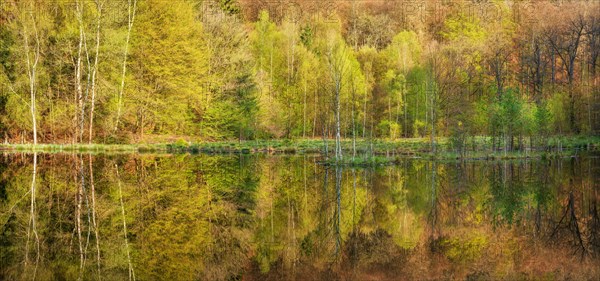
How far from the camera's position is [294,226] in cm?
1391

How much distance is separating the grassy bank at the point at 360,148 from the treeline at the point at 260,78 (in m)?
1.03

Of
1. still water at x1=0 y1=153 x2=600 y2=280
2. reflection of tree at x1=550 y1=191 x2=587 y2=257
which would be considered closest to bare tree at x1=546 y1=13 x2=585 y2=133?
still water at x1=0 y1=153 x2=600 y2=280

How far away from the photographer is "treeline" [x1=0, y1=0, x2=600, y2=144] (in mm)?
39406

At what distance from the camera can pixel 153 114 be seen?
4300 centimetres

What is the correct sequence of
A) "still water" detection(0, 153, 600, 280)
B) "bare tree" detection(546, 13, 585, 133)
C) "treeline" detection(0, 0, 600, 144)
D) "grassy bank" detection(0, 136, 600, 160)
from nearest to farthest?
"still water" detection(0, 153, 600, 280), "grassy bank" detection(0, 136, 600, 160), "treeline" detection(0, 0, 600, 144), "bare tree" detection(546, 13, 585, 133)

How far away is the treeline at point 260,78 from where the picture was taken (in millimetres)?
39406

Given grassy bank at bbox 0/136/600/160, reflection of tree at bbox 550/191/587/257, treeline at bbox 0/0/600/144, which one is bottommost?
reflection of tree at bbox 550/191/587/257

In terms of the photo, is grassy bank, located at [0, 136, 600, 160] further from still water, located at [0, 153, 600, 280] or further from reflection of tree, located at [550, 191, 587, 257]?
reflection of tree, located at [550, 191, 587, 257]

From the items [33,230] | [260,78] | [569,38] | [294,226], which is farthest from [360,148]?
[569,38]

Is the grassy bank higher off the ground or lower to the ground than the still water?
higher

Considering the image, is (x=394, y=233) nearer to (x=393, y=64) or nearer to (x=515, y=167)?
(x=515, y=167)

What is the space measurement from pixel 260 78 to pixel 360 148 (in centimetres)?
1188

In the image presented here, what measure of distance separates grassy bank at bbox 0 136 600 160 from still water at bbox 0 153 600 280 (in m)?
9.38

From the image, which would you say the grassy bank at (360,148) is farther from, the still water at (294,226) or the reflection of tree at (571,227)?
the reflection of tree at (571,227)
